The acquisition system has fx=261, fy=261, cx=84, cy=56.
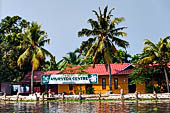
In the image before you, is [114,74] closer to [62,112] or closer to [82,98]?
[82,98]

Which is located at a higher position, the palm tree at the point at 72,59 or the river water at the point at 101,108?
the palm tree at the point at 72,59

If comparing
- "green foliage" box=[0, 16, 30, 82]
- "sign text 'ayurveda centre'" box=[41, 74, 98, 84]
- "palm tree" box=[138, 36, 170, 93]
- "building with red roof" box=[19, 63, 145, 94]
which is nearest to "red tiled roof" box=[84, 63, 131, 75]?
"building with red roof" box=[19, 63, 145, 94]

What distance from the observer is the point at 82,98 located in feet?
105

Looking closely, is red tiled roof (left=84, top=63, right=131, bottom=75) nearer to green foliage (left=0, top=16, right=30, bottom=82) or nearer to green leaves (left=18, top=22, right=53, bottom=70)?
green leaves (left=18, top=22, right=53, bottom=70)

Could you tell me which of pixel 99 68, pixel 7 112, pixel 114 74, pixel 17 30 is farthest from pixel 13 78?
pixel 7 112

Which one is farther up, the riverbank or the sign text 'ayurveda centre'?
the sign text 'ayurveda centre'

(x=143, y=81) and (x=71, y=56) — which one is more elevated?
(x=71, y=56)

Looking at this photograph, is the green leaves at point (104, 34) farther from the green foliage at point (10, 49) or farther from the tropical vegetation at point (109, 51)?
the green foliage at point (10, 49)

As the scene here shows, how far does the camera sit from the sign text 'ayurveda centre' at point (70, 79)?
3744cm

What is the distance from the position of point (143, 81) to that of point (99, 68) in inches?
331

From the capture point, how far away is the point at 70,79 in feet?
127

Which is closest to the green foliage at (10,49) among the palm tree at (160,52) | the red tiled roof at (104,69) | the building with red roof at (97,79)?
the building with red roof at (97,79)

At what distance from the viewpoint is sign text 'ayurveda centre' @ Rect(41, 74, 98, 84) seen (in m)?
37.4

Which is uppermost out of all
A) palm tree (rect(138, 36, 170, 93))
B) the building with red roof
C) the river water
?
palm tree (rect(138, 36, 170, 93))
